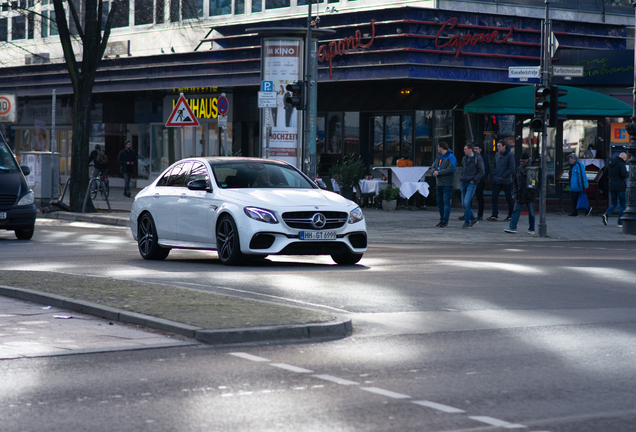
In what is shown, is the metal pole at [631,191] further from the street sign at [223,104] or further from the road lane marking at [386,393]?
the road lane marking at [386,393]

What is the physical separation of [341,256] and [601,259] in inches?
169

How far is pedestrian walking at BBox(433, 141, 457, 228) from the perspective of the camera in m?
22.3

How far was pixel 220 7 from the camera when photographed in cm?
3622

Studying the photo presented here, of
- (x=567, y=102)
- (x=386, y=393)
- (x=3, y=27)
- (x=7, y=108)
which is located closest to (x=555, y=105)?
(x=567, y=102)

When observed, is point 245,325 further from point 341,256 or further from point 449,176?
point 449,176

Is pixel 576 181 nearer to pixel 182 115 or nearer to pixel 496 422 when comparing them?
pixel 182 115

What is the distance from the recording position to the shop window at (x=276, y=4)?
33.7 m

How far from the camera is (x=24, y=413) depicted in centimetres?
533

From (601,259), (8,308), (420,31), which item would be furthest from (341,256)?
(420,31)

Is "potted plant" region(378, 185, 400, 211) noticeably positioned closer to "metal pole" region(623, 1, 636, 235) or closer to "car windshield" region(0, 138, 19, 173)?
"metal pole" region(623, 1, 636, 235)

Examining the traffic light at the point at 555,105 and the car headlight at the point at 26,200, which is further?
the traffic light at the point at 555,105

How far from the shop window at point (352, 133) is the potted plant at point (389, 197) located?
13.7ft

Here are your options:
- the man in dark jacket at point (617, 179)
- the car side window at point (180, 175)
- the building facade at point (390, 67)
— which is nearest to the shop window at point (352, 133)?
the building facade at point (390, 67)

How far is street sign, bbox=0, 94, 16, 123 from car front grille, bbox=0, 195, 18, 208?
1217 cm
